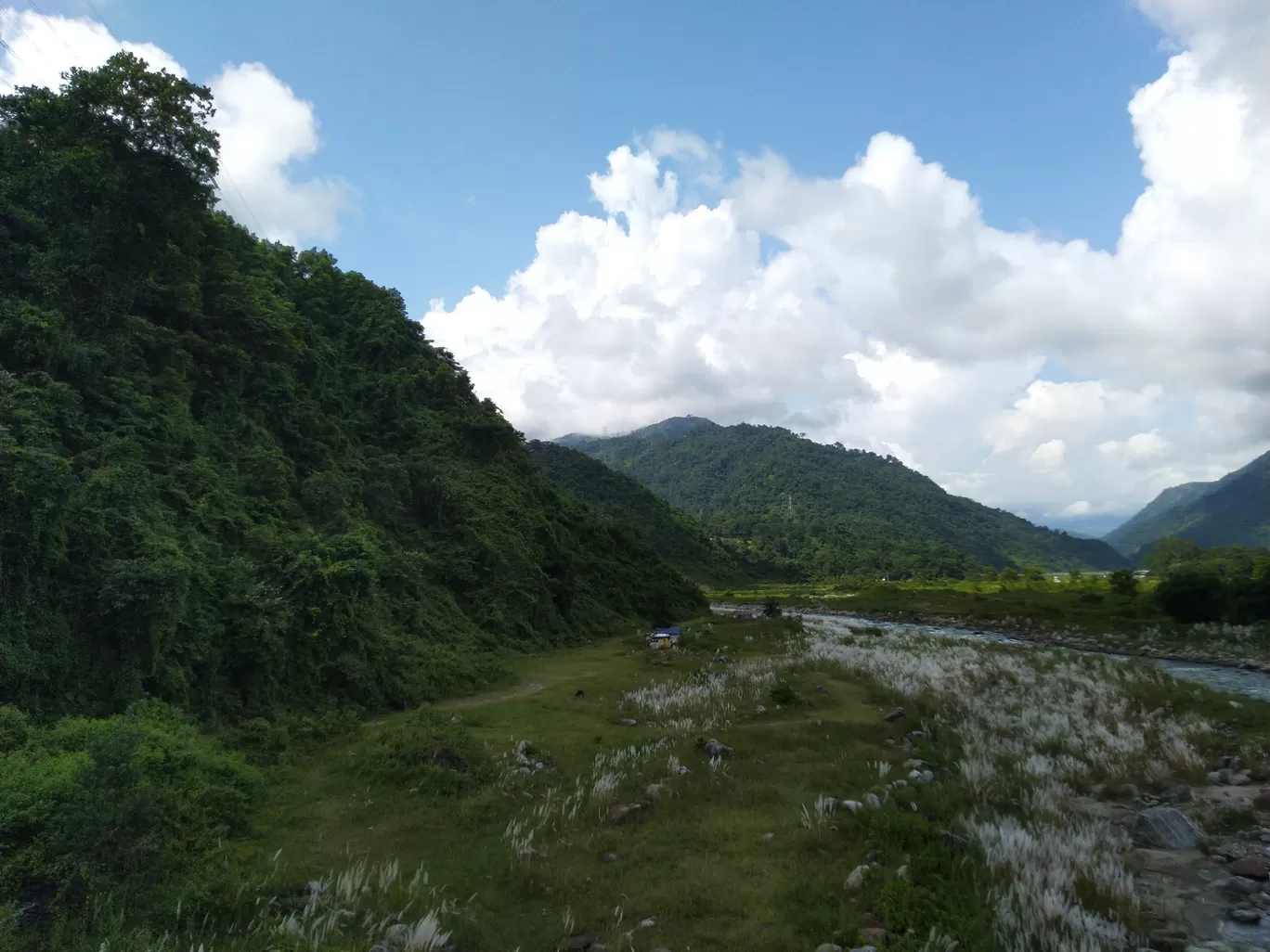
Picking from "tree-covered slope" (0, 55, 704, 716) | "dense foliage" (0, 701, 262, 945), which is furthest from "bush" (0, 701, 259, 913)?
"tree-covered slope" (0, 55, 704, 716)

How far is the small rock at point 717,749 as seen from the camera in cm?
1375

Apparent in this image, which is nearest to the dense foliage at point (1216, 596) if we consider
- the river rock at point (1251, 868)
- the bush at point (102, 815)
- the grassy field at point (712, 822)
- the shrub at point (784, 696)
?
→ the grassy field at point (712, 822)

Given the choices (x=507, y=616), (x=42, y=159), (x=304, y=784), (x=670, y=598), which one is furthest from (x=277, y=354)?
Answer: (x=670, y=598)

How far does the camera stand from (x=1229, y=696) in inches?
807

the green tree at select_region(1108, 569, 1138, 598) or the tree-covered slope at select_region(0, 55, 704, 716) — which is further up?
the tree-covered slope at select_region(0, 55, 704, 716)

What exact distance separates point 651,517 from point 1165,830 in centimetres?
10150

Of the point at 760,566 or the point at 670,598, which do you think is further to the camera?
the point at 760,566

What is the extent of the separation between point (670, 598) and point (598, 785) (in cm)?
4096

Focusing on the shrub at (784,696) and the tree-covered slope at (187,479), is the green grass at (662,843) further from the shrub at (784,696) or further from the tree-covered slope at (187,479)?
the tree-covered slope at (187,479)

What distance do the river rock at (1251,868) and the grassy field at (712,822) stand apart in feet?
5.03

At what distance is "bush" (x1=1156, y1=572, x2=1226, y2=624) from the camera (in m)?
40.3

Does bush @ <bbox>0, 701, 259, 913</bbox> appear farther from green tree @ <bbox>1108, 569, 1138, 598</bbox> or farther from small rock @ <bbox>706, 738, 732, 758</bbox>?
green tree @ <bbox>1108, 569, 1138, 598</bbox>

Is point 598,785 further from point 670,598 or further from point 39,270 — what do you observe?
point 670,598

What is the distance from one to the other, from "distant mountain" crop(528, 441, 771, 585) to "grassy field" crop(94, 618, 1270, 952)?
270ft
